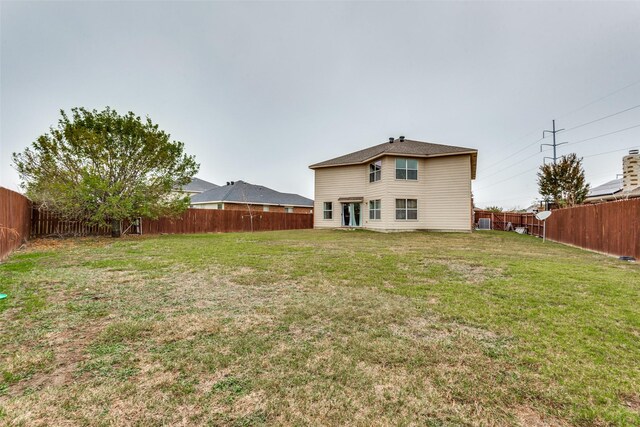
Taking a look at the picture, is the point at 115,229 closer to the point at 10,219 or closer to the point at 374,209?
the point at 10,219

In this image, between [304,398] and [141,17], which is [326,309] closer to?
[304,398]

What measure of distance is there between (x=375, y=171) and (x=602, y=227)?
38.5 feet

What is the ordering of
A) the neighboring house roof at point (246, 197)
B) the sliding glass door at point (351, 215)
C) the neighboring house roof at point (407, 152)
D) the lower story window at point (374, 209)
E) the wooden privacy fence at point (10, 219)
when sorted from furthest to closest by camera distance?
the neighboring house roof at point (246, 197), the sliding glass door at point (351, 215), the lower story window at point (374, 209), the neighboring house roof at point (407, 152), the wooden privacy fence at point (10, 219)

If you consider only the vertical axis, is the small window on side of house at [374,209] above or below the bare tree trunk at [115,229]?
above

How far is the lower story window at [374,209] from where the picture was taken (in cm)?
1923

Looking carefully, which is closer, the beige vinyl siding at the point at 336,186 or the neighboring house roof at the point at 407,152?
the neighboring house roof at the point at 407,152

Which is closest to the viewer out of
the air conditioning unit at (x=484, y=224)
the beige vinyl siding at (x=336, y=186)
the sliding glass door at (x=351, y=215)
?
the beige vinyl siding at (x=336, y=186)

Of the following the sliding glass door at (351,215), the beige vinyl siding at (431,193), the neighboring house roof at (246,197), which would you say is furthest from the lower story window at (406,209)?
the neighboring house roof at (246,197)

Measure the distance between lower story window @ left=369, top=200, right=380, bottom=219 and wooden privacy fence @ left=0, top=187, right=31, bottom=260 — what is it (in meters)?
16.6

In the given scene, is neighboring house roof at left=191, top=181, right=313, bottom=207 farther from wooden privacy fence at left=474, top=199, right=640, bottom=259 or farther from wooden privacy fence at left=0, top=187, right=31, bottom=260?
wooden privacy fence at left=474, top=199, right=640, bottom=259

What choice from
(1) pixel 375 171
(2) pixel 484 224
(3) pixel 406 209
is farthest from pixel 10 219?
(2) pixel 484 224

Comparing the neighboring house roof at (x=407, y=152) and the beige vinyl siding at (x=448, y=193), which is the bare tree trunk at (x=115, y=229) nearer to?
the neighboring house roof at (x=407, y=152)

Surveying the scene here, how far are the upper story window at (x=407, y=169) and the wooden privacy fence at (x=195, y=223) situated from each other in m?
11.5

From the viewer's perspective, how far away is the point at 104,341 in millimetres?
2852
